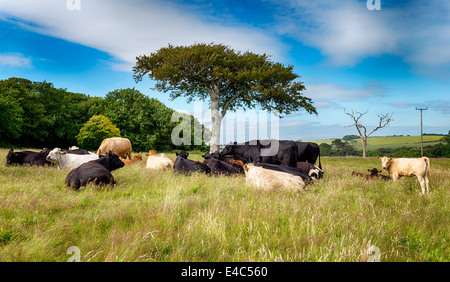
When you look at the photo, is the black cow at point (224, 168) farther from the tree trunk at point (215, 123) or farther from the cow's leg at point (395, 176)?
the tree trunk at point (215, 123)

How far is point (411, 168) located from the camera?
8742 mm

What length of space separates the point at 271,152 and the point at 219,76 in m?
16.7

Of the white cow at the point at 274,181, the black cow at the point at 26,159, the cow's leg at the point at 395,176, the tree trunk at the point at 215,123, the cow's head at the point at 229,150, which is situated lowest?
the cow's leg at the point at 395,176

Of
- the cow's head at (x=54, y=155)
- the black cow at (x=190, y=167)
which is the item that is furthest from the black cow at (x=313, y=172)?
the cow's head at (x=54, y=155)

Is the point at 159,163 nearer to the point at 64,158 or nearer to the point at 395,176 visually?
the point at 64,158

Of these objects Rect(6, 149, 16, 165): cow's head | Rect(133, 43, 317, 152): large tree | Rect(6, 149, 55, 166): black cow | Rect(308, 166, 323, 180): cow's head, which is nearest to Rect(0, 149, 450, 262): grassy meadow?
Rect(308, 166, 323, 180): cow's head

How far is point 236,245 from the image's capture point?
298 cm

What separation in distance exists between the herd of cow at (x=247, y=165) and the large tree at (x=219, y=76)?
13277 millimetres

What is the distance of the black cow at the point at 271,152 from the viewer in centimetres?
1226

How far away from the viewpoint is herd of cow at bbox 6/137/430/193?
6.96m

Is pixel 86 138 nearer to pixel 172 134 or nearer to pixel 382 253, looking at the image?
pixel 172 134

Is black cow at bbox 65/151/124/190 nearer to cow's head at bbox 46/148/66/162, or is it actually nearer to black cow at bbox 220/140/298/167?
cow's head at bbox 46/148/66/162

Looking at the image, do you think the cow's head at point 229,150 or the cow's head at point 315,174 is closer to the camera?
the cow's head at point 315,174
